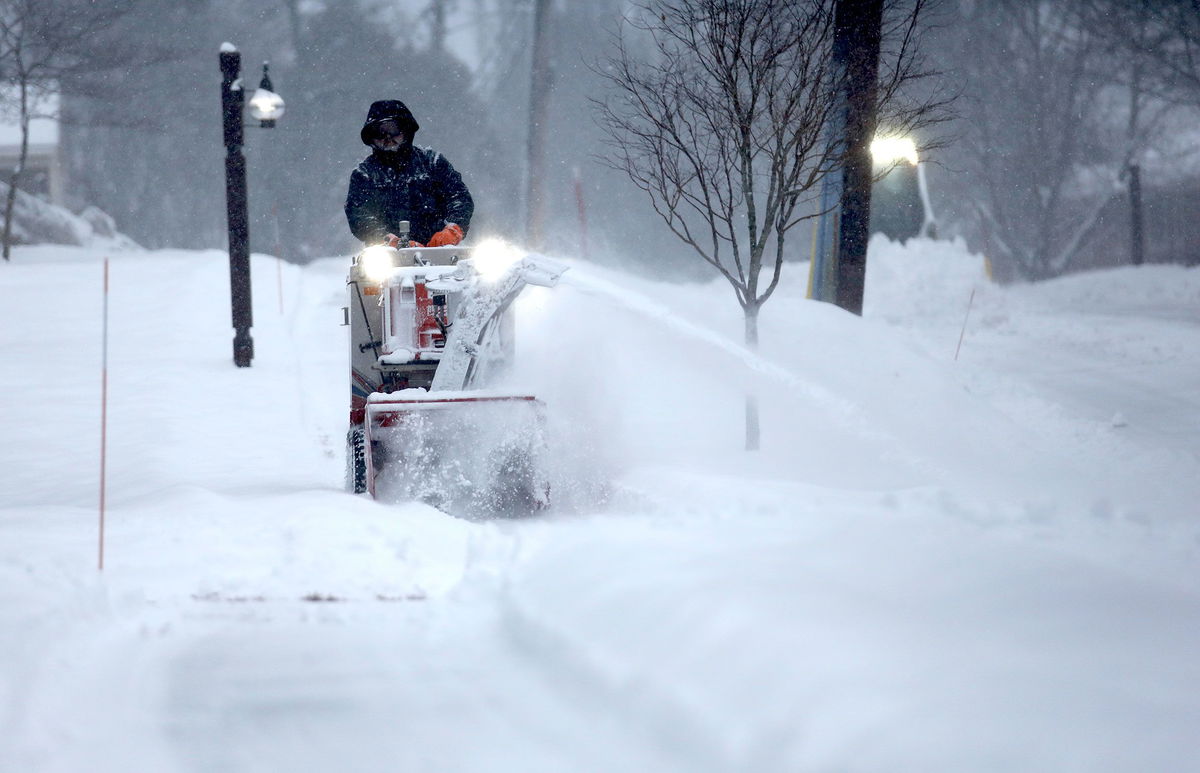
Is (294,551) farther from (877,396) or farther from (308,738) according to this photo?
(877,396)

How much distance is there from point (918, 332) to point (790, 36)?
8.51 m

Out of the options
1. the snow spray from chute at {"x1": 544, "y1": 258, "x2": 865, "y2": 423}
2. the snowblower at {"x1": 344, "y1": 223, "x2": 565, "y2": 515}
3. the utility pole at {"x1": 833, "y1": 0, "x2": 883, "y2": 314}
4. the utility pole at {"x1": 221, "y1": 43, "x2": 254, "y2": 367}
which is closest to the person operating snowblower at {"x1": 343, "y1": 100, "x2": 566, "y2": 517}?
the snowblower at {"x1": 344, "y1": 223, "x2": 565, "y2": 515}

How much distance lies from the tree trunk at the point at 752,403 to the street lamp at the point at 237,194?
315 inches

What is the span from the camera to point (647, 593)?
3.71m

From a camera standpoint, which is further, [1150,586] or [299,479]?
[299,479]

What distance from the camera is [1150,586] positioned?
11.8 feet

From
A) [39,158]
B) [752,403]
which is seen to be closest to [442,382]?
[752,403]

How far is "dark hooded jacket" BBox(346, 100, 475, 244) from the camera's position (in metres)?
7.43

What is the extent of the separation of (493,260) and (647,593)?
3.07m

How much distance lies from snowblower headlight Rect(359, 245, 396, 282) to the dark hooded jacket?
0.81 m

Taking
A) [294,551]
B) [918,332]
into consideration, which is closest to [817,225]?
[918,332]

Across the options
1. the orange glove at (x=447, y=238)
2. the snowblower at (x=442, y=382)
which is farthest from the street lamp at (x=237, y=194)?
the orange glove at (x=447, y=238)

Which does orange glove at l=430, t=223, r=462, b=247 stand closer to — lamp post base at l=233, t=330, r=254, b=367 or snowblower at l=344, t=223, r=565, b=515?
snowblower at l=344, t=223, r=565, b=515

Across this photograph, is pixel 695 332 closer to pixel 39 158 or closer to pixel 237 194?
pixel 237 194
